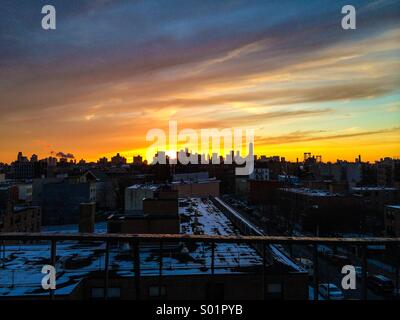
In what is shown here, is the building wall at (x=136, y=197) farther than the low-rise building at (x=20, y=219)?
Yes

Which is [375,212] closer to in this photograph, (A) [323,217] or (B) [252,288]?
(A) [323,217]

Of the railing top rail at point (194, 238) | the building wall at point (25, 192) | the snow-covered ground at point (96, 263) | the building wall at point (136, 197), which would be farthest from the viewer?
the building wall at point (25, 192)

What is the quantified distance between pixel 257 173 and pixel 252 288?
5754 centimetres

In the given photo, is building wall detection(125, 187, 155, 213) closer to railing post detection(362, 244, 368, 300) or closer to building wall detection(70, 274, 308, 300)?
building wall detection(70, 274, 308, 300)

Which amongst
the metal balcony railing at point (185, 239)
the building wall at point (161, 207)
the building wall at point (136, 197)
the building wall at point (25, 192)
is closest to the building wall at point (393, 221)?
the building wall at point (161, 207)

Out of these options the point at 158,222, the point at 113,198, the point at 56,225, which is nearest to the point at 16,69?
the point at 158,222

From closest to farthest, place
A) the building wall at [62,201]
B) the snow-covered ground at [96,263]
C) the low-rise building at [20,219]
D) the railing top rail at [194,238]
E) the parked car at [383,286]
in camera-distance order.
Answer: the railing top rail at [194,238] → the parked car at [383,286] → the snow-covered ground at [96,263] → the low-rise building at [20,219] → the building wall at [62,201]

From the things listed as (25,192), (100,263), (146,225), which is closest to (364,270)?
(100,263)

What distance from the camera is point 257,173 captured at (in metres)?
65.1

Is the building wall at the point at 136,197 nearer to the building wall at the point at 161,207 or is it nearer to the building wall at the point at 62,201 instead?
the building wall at the point at 62,201

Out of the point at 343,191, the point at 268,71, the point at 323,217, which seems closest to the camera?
the point at 268,71

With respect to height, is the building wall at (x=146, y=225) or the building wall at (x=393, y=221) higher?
the building wall at (x=146, y=225)

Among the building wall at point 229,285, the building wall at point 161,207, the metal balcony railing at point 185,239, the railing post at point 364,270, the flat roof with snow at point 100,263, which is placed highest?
the metal balcony railing at point 185,239

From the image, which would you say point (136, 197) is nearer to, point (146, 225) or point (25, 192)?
point (146, 225)
